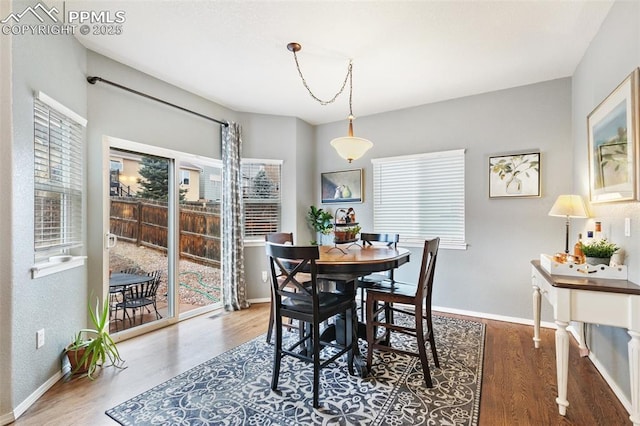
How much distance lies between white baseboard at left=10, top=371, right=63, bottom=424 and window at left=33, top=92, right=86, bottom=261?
0.90 m

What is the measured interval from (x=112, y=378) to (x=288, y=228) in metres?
2.74

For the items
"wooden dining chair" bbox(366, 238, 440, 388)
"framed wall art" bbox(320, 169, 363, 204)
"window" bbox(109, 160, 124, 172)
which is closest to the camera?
"wooden dining chair" bbox(366, 238, 440, 388)

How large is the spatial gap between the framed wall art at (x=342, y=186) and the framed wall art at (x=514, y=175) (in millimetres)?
1754

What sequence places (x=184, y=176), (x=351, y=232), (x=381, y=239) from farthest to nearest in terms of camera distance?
(x=184, y=176)
(x=381, y=239)
(x=351, y=232)

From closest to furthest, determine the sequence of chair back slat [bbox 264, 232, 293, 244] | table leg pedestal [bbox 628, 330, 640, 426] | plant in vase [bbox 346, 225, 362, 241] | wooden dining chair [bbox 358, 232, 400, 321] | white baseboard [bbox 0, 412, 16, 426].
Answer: table leg pedestal [bbox 628, 330, 640, 426]
white baseboard [bbox 0, 412, 16, 426]
plant in vase [bbox 346, 225, 362, 241]
wooden dining chair [bbox 358, 232, 400, 321]
chair back slat [bbox 264, 232, 293, 244]

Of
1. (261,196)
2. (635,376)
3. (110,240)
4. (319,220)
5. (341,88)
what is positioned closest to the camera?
(635,376)

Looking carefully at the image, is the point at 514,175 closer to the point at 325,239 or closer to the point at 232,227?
the point at 325,239

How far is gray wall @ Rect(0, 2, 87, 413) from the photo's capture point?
6.26ft

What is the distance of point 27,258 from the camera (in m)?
2.04

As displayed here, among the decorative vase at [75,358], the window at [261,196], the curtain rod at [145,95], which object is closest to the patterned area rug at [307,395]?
the decorative vase at [75,358]

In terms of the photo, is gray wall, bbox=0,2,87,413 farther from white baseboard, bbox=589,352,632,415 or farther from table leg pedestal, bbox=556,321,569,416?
white baseboard, bbox=589,352,632,415

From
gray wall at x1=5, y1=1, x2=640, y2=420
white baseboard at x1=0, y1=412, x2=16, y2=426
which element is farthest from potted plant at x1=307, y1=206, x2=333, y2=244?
white baseboard at x1=0, y1=412, x2=16, y2=426

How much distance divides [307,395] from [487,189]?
121 inches

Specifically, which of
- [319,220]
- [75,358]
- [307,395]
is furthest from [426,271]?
[75,358]
